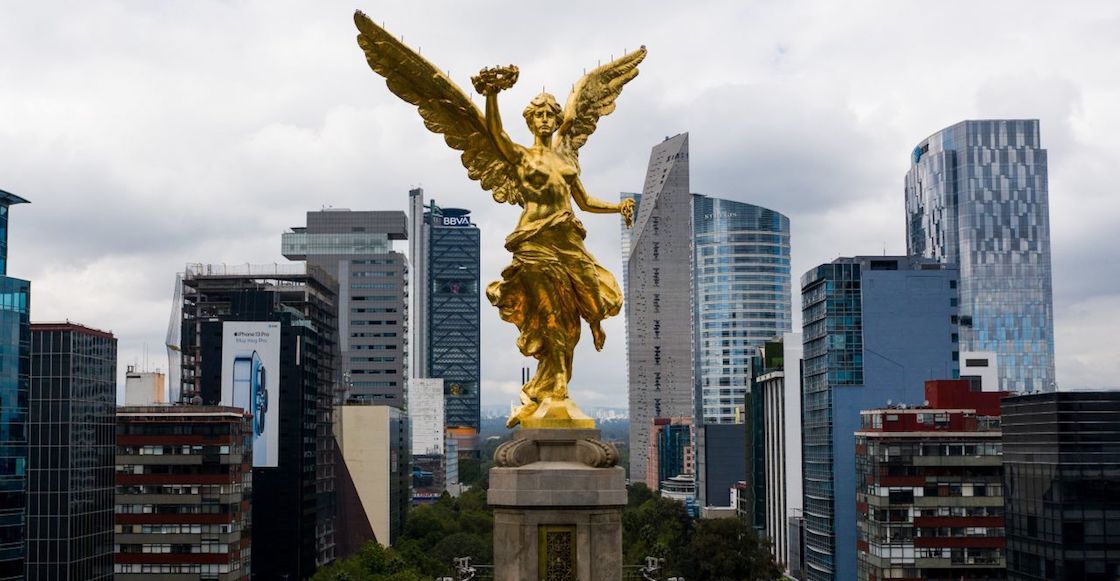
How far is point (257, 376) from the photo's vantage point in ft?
313

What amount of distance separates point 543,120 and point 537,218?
2.13 m

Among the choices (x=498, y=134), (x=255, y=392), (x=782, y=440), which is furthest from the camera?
(x=782, y=440)

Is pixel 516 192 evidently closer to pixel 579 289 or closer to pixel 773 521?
pixel 579 289

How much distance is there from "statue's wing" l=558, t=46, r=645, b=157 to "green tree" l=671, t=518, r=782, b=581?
159 feet

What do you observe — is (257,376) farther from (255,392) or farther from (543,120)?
(543,120)

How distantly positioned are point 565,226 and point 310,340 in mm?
76792

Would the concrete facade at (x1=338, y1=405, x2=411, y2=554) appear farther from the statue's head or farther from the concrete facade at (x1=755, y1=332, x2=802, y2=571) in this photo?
the statue's head

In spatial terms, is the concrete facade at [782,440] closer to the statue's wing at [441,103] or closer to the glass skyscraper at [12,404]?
the glass skyscraper at [12,404]

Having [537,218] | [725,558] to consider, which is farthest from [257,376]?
[537,218]

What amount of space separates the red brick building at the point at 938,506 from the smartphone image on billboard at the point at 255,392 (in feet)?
146

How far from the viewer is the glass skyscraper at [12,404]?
54.4 metres

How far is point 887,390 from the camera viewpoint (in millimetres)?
89250

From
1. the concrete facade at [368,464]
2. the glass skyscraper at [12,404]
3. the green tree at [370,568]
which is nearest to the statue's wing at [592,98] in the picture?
the glass skyscraper at [12,404]

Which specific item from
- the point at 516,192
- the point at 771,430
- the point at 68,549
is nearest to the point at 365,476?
the point at 771,430
